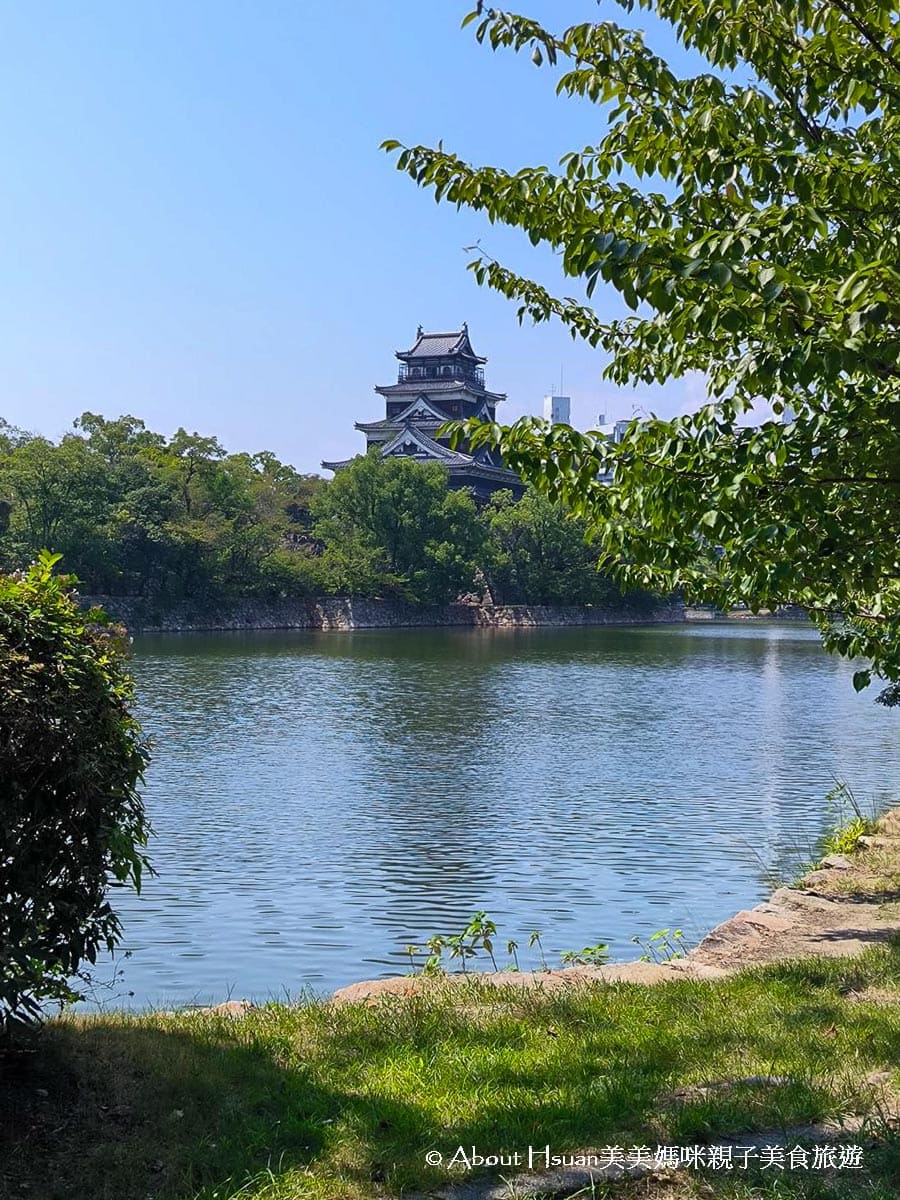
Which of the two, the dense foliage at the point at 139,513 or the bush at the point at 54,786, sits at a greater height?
the dense foliage at the point at 139,513

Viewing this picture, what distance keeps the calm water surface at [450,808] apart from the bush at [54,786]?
4124 mm

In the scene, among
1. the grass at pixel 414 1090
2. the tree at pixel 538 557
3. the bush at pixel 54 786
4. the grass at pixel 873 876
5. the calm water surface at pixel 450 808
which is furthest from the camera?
the tree at pixel 538 557

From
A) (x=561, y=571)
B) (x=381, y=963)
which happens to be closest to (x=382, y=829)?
(x=381, y=963)

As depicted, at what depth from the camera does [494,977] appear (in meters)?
6.66

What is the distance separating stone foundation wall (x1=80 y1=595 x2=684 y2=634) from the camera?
5973cm

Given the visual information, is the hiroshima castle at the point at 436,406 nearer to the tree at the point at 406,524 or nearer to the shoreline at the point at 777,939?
the tree at the point at 406,524

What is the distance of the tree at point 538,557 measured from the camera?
260ft

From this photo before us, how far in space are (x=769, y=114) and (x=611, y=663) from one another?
39916mm

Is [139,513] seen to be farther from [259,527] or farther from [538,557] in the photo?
[538,557]

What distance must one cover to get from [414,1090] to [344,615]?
66.2 meters

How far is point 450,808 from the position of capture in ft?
53.7

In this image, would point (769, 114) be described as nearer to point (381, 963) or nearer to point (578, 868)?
→ point (381, 963)

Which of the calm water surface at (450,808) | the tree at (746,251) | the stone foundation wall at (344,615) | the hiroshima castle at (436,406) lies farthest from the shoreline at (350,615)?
the tree at (746,251)

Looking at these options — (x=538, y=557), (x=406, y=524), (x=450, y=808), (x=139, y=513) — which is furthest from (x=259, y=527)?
(x=450, y=808)
